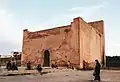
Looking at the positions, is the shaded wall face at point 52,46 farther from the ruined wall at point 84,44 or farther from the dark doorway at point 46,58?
the ruined wall at point 84,44

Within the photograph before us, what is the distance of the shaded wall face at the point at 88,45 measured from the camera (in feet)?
96.4

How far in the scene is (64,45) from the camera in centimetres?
3005

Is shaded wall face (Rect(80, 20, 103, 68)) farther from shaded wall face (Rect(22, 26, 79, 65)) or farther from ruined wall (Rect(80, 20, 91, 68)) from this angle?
shaded wall face (Rect(22, 26, 79, 65))

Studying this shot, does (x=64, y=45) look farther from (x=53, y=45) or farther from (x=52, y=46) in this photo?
(x=52, y=46)

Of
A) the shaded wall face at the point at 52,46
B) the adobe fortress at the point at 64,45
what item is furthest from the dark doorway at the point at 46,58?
the shaded wall face at the point at 52,46

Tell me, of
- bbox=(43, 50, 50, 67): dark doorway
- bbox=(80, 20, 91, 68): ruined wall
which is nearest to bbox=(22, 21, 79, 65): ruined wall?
bbox=(43, 50, 50, 67): dark doorway

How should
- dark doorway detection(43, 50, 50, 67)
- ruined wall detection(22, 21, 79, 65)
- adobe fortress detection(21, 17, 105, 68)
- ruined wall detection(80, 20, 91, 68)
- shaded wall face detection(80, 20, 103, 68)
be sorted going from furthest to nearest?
dark doorway detection(43, 50, 50, 67), shaded wall face detection(80, 20, 103, 68), ruined wall detection(22, 21, 79, 65), ruined wall detection(80, 20, 91, 68), adobe fortress detection(21, 17, 105, 68)

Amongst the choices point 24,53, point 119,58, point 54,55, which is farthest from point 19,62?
point 119,58

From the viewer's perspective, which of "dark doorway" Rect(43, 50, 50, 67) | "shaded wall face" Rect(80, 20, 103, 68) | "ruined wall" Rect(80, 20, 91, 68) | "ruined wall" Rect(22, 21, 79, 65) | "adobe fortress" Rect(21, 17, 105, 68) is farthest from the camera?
"dark doorway" Rect(43, 50, 50, 67)

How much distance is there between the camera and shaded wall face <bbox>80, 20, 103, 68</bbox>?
29375 millimetres

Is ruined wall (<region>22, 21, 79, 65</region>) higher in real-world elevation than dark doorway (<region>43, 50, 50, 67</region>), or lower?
higher

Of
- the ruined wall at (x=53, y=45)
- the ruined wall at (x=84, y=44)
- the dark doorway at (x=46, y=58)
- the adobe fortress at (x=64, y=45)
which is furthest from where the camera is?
the dark doorway at (x=46, y=58)

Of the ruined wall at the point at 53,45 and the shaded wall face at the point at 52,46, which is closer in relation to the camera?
the ruined wall at the point at 53,45

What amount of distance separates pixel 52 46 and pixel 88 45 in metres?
5.15
